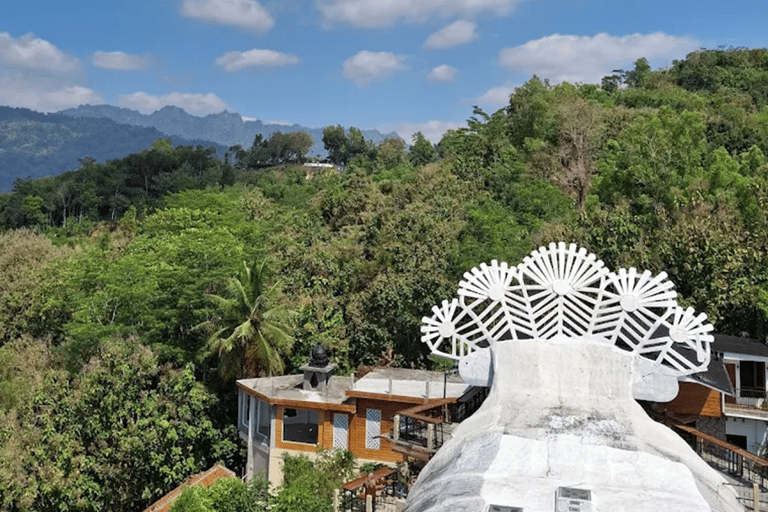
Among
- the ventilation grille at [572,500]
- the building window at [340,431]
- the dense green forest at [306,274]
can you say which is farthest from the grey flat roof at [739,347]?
the ventilation grille at [572,500]

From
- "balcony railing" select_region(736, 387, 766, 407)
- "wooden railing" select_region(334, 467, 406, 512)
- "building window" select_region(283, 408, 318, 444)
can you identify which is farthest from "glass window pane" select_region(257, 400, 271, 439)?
"balcony railing" select_region(736, 387, 766, 407)

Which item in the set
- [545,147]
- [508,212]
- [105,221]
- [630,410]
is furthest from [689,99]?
[105,221]

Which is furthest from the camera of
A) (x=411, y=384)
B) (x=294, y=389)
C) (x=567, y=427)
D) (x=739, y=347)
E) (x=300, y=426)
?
(x=300, y=426)

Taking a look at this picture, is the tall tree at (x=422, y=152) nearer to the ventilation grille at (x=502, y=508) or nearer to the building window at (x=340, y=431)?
the building window at (x=340, y=431)

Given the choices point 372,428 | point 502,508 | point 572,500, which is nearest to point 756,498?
point 572,500

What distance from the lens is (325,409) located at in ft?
64.4

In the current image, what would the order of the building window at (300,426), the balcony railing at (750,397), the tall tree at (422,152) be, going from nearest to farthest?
1. the balcony railing at (750,397)
2. the building window at (300,426)
3. the tall tree at (422,152)

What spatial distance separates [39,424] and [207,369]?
220 inches

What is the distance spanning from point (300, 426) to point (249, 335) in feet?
10.6

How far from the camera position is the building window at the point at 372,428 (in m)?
19.5

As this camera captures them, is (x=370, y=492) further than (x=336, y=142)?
No

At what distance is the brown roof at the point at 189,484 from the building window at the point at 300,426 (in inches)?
81.3

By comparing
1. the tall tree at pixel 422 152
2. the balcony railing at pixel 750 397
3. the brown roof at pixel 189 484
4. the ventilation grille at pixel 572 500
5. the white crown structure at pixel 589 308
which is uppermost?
the tall tree at pixel 422 152

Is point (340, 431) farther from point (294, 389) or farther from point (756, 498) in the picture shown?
point (756, 498)
